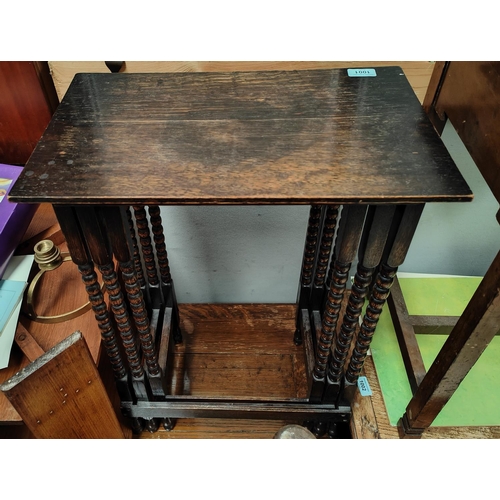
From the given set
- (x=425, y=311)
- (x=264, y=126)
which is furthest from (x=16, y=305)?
(x=425, y=311)

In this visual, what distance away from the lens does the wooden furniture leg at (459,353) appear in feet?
2.93

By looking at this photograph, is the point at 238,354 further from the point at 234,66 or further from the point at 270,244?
the point at 234,66

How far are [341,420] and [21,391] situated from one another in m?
0.86

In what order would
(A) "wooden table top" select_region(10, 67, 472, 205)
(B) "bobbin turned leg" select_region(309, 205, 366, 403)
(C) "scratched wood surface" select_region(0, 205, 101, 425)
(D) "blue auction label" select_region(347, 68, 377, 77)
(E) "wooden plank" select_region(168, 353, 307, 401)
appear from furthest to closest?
(E) "wooden plank" select_region(168, 353, 307, 401)
(C) "scratched wood surface" select_region(0, 205, 101, 425)
(D) "blue auction label" select_region(347, 68, 377, 77)
(B) "bobbin turned leg" select_region(309, 205, 366, 403)
(A) "wooden table top" select_region(10, 67, 472, 205)

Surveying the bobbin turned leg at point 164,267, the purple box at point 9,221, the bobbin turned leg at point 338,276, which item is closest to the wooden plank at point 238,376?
the bobbin turned leg at point 164,267

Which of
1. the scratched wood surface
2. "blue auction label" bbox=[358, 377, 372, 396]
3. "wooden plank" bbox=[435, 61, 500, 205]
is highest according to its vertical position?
"wooden plank" bbox=[435, 61, 500, 205]

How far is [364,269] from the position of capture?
0.99m

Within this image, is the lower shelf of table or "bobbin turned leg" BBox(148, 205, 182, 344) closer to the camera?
"bobbin turned leg" BBox(148, 205, 182, 344)

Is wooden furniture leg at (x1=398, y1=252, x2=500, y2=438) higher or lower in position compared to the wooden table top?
lower

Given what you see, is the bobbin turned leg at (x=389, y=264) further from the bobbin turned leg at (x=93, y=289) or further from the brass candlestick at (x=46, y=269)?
the brass candlestick at (x=46, y=269)

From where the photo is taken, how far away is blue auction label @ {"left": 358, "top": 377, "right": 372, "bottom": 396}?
1.31 metres

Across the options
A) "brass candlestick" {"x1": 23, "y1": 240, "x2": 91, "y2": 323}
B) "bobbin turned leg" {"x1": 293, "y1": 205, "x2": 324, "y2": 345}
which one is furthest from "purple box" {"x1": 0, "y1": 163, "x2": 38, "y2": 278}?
"bobbin turned leg" {"x1": 293, "y1": 205, "x2": 324, "y2": 345}

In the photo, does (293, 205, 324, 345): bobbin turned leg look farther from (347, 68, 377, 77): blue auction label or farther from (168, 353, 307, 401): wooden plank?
(347, 68, 377, 77): blue auction label

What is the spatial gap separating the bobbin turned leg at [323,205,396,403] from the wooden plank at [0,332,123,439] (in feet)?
1.87
